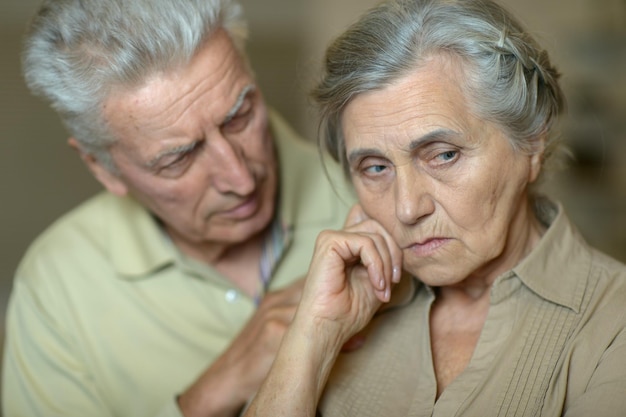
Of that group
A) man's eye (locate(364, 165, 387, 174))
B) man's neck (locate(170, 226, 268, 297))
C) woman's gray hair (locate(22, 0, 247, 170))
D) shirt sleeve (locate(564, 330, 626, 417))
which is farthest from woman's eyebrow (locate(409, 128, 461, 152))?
man's neck (locate(170, 226, 268, 297))

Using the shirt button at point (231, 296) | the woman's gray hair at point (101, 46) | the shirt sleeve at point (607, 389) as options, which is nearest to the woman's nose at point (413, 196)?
the shirt sleeve at point (607, 389)

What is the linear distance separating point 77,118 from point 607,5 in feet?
11.6

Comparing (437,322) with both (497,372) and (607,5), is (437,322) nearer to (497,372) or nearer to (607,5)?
(497,372)

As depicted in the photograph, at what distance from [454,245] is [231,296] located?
878mm

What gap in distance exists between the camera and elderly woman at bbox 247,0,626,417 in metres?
1.50

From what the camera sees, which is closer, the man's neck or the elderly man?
the elderly man

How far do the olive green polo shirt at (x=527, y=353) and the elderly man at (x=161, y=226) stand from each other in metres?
0.28

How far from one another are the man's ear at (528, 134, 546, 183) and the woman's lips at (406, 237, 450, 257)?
0.76ft

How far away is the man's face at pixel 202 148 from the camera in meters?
1.94

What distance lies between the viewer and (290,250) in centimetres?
232

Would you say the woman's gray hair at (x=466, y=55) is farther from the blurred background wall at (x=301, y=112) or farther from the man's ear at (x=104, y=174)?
the blurred background wall at (x=301, y=112)

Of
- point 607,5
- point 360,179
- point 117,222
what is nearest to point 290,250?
point 117,222

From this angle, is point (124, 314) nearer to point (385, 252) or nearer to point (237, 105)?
point (237, 105)

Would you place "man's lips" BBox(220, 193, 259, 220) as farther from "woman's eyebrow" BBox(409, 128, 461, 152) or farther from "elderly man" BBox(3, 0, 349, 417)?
"woman's eyebrow" BBox(409, 128, 461, 152)
